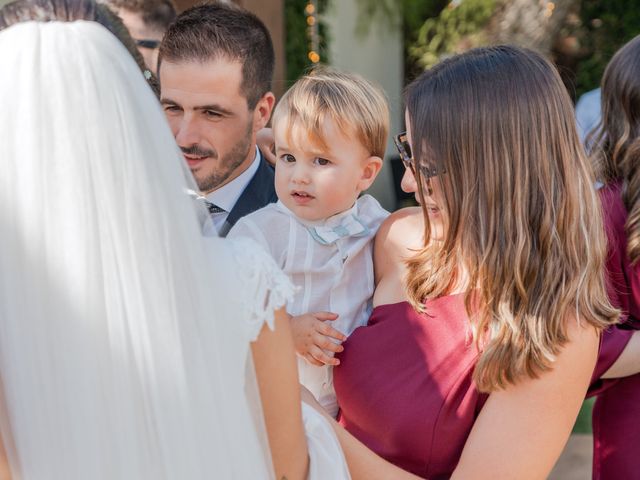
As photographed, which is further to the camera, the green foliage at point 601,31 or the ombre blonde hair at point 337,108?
the green foliage at point 601,31

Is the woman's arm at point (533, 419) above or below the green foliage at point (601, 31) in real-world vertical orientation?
above

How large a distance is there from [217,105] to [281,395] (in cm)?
158

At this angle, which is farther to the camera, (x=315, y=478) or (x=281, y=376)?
(x=315, y=478)

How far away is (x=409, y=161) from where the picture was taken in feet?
6.80

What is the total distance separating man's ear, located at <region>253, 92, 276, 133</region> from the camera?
3.06 m

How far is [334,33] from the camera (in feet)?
26.7

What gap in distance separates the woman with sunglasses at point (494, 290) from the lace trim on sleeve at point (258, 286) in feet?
1.53

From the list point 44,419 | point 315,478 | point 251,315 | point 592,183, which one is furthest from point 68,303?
point 592,183

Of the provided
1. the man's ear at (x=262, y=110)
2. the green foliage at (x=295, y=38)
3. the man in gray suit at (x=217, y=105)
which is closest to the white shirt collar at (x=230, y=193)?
the man in gray suit at (x=217, y=105)

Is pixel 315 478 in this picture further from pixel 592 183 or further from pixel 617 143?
pixel 617 143

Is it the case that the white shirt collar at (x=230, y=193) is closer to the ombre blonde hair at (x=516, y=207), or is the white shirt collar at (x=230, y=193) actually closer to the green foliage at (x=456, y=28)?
the ombre blonde hair at (x=516, y=207)

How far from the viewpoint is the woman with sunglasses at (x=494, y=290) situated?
1789 millimetres

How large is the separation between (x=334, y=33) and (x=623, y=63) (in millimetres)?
5862

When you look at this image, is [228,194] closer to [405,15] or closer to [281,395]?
[281,395]
